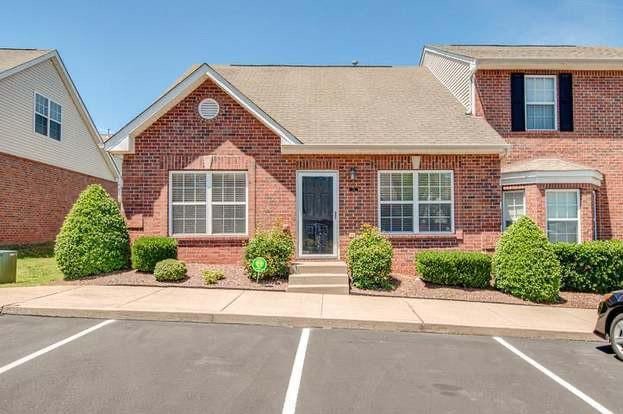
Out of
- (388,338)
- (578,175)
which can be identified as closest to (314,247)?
(388,338)

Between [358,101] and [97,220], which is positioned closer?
[97,220]

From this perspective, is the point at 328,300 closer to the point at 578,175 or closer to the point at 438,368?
the point at 438,368

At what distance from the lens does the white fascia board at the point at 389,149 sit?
11454 mm

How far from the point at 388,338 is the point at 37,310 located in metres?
6.04

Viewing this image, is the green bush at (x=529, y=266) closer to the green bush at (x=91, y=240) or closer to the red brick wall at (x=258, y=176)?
the red brick wall at (x=258, y=176)

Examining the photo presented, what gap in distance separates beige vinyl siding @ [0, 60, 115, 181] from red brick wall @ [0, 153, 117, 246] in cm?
43

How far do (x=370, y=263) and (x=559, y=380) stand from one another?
16.9ft

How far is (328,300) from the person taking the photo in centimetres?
925

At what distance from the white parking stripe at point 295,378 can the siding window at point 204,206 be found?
5.61 m

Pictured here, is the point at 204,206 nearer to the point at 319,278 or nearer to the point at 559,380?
the point at 319,278

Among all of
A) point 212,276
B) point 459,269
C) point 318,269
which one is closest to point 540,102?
point 459,269

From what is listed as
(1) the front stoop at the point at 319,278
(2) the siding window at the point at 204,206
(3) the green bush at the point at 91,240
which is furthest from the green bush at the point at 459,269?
(3) the green bush at the point at 91,240

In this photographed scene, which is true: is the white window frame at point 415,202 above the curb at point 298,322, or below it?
above

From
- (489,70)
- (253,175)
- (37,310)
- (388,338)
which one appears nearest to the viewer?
(388,338)
